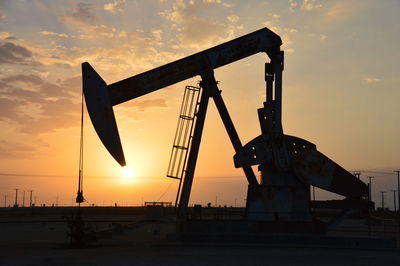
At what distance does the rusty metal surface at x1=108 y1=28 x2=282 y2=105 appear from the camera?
1562cm

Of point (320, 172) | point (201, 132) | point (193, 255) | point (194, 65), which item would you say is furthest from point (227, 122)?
point (193, 255)

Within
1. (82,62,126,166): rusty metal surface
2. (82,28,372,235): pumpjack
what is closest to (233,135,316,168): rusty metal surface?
(82,28,372,235): pumpjack

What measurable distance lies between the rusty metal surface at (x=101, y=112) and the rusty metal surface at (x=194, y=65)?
63 cm

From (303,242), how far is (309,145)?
3464mm

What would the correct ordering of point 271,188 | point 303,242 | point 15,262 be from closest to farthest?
point 15,262, point 303,242, point 271,188

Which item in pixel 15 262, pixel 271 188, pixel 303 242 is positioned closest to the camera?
pixel 15 262

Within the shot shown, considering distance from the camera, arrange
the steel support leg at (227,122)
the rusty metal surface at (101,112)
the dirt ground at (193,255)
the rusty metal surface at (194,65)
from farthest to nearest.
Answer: the steel support leg at (227,122)
the rusty metal surface at (194,65)
the rusty metal surface at (101,112)
the dirt ground at (193,255)

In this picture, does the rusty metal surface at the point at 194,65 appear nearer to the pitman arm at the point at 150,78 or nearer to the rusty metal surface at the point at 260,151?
the pitman arm at the point at 150,78

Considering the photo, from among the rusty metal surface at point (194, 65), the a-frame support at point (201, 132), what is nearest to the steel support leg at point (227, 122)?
the a-frame support at point (201, 132)

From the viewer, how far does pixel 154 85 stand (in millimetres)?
16062

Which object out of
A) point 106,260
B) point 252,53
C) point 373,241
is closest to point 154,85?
point 252,53

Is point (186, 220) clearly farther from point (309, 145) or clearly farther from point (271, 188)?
point (309, 145)

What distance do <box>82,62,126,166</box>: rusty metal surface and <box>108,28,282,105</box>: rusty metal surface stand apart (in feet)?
2.07

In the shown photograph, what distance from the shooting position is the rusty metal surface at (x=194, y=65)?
15.6 meters
